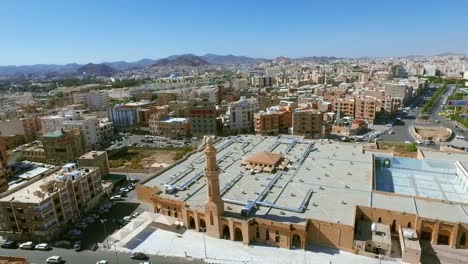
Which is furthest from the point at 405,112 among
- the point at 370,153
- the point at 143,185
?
the point at 143,185

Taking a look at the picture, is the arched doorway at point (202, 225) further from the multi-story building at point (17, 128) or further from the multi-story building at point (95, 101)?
the multi-story building at point (95, 101)

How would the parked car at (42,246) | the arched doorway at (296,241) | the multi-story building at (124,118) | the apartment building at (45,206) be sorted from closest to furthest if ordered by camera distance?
the arched doorway at (296,241)
the parked car at (42,246)
the apartment building at (45,206)
the multi-story building at (124,118)

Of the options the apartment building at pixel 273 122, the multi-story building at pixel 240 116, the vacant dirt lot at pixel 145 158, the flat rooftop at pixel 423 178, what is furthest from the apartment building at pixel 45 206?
the multi-story building at pixel 240 116

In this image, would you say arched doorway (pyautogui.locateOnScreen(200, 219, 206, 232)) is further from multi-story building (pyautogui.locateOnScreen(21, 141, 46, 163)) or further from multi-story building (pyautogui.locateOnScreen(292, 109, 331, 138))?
multi-story building (pyautogui.locateOnScreen(292, 109, 331, 138))

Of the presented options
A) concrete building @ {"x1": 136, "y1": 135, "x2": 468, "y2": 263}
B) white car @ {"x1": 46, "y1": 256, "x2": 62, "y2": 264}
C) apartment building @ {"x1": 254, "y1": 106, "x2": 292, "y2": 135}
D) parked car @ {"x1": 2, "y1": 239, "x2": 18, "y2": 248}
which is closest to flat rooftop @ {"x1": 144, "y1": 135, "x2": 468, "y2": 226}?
concrete building @ {"x1": 136, "y1": 135, "x2": 468, "y2": 263}

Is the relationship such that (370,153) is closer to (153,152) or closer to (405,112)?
(153,152)

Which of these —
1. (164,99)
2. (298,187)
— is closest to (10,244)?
(298,187)

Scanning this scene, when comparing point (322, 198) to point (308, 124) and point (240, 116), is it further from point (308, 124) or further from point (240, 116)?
point (240, 116)
